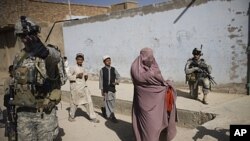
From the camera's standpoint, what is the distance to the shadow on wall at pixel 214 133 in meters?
4.38

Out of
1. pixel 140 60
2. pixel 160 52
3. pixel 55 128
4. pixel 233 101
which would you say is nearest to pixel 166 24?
pixel 160 52

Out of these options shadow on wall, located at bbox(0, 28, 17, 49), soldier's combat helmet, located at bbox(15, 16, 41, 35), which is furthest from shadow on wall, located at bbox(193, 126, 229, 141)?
shadow on wall, located at bbox(0, 28, 17, 49)

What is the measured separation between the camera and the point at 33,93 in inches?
138

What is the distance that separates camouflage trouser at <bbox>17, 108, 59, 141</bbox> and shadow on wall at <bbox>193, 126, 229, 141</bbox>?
2277mm

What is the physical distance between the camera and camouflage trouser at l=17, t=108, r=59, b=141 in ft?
11.3

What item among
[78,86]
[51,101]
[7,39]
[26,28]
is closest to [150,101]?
[51,101]

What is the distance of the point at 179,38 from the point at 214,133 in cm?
543

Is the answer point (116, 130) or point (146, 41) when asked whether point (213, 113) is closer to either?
point (116, 130)

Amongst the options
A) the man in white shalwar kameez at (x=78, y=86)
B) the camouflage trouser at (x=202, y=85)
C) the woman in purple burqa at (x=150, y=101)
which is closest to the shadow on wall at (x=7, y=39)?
the man in white shalwar kameez at (x=78, y=86)

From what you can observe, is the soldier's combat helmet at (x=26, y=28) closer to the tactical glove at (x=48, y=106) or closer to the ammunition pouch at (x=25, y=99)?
the ammunition pouch at (x=25, y=99)

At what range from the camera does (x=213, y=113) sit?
228 inches

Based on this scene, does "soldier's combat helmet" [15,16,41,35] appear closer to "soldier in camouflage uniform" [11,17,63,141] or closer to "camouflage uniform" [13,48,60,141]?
"soldier in camouflage uniform" [11,17,63,141]

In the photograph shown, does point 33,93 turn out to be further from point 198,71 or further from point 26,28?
point 198,71

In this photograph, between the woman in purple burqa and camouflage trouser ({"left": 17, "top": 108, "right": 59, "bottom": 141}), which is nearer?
camouflage trouser ({"left": 17, "top": 108, "right": 59, "bottom": 141})
